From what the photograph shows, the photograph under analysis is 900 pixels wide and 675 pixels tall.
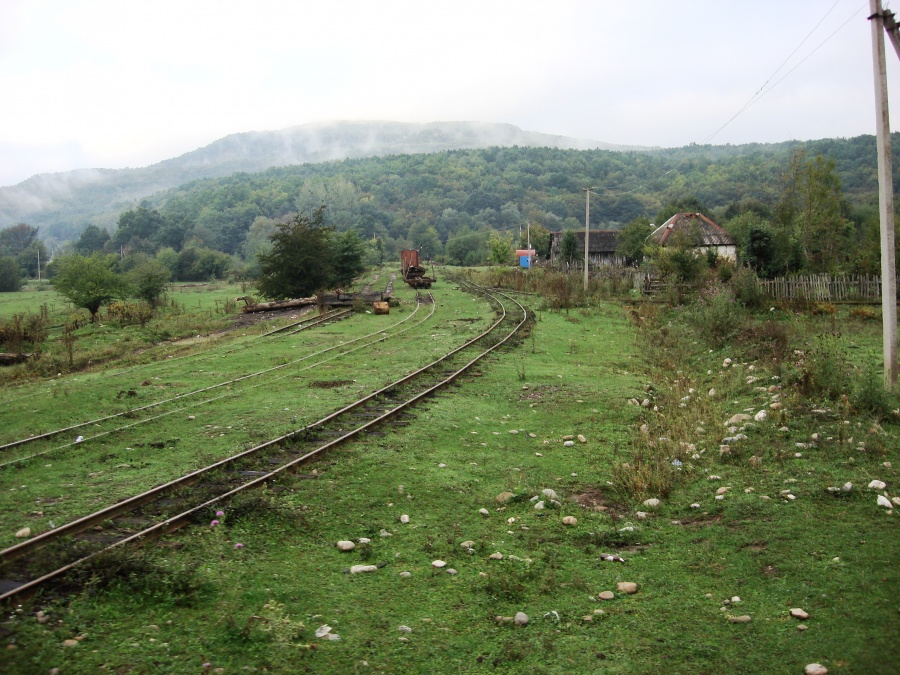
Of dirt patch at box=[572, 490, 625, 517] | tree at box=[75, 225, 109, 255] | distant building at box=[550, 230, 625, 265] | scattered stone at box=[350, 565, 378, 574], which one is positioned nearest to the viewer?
scattered stone at box=[350, 565, 378, 574]

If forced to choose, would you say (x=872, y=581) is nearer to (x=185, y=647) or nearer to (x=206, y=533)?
(x=185, y=647)

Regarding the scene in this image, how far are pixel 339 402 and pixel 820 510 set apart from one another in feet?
25.9

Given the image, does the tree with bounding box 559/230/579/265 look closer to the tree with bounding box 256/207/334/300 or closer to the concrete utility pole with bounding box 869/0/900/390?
the tree with bounding box 256/207/334/300

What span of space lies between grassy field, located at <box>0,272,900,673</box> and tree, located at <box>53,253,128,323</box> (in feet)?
82.4

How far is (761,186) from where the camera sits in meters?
89.0

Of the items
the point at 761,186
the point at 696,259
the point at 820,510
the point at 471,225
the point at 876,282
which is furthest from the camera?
the point at 471,225

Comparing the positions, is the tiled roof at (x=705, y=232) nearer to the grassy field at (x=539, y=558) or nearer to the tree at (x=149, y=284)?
the tree at (x=149, y=284)

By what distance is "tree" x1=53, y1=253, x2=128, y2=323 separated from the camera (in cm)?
3177

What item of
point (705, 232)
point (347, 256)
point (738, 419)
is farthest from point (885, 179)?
point (705, 232)

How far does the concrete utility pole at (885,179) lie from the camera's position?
996cm

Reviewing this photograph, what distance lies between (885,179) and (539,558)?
844 cm

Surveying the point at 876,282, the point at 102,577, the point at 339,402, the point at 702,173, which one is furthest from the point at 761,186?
the point at 102,577

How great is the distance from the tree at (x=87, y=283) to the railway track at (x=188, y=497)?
25.1 metres

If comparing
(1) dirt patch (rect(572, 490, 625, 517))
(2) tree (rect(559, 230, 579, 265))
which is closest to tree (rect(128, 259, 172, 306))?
(1) dirt patch (rect(572, 490, 625, 517))
